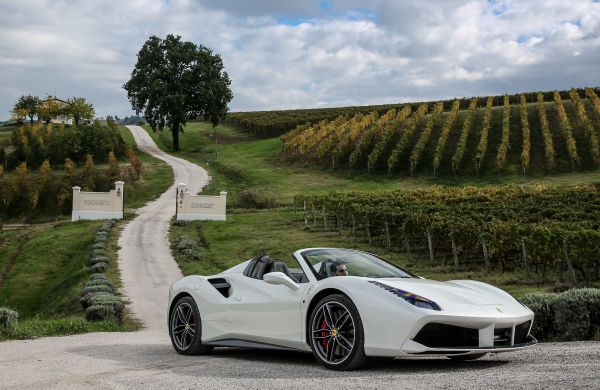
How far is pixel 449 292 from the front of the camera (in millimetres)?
7867

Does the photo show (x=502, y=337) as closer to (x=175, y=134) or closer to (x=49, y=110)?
(x=175, y=134)

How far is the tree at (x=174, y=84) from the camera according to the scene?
83062 millimetres

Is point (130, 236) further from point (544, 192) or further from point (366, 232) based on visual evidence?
point (544, 192)

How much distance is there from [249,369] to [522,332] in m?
3.18

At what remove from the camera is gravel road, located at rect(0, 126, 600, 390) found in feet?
21.6

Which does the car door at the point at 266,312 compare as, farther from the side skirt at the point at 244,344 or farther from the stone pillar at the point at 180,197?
the stone pillar at the point at 180,197

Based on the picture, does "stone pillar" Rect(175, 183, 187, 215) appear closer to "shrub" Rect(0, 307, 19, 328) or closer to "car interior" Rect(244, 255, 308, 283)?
"shrub" Rect(0, 307, 19, 328)

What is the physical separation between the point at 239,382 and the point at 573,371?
3.30 metres

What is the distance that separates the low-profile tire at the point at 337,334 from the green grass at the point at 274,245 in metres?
14.1

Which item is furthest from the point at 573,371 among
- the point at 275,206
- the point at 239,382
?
the point at 275,206

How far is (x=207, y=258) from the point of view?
3334cm

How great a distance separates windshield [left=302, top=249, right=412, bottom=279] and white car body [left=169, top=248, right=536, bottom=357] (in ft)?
0.43

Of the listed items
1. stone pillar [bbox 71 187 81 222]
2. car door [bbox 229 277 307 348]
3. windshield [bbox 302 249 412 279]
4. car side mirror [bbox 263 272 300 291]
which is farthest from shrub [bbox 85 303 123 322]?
stone pillar [bbox 71 187 81 222]

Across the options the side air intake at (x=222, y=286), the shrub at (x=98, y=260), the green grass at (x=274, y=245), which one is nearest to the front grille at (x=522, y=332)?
the side air intake at (x=222, y=286)
